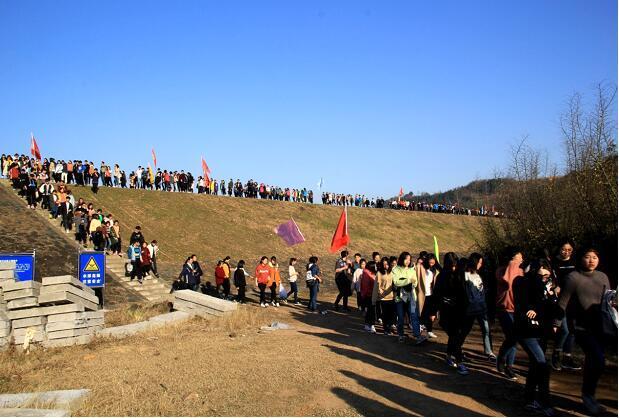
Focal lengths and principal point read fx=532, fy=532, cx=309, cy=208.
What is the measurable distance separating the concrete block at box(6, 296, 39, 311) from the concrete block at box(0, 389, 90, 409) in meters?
4.50

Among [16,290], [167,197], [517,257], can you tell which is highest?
[167,197]

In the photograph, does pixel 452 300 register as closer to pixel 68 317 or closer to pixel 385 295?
pixel 385 295

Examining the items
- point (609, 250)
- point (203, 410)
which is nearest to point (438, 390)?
point (203, 410)

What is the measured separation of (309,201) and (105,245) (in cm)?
2914

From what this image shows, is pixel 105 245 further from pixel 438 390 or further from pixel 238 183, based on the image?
pixel 238 183

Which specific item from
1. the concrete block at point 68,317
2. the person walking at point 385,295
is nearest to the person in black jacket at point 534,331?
the person walking at point 385,295

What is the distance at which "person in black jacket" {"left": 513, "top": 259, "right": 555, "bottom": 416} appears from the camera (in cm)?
588

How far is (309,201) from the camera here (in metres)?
→ 49.7

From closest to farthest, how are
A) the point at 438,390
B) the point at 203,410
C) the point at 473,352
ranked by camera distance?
the point at 203,410 → the point at 438,390 → the point at 473,352

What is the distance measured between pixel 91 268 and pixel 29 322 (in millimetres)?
4833

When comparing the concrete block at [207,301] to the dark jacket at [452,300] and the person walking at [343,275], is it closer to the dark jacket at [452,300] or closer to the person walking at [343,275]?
the person walking at [343,275]

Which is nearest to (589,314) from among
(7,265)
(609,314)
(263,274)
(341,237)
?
(609,314)

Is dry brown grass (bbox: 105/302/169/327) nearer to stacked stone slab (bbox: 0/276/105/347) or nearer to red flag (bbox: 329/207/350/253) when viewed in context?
stacked stone slab (bbox: 0/276/105/347)

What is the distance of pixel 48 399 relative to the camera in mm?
6586
